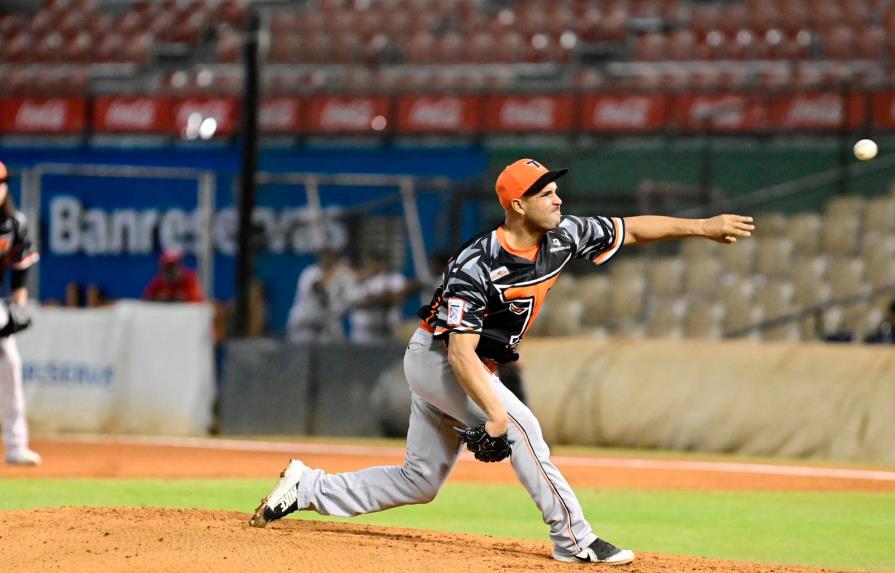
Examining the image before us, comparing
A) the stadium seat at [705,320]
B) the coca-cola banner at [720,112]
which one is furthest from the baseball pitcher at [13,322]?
the coca-cola banner at [720,112]

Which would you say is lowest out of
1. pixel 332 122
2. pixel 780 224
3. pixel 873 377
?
pixel 873 377

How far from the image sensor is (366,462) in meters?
12.5

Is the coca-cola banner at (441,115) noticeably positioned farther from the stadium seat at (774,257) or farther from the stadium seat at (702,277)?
the stadium seat at (774,257)

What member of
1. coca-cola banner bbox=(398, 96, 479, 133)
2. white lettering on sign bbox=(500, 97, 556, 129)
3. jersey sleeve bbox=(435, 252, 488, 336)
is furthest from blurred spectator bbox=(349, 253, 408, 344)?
jersey sleeve bbox=(435, 252, 488, 336)

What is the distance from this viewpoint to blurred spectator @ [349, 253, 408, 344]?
16.3 m

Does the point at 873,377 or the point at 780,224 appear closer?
the point at 873,377

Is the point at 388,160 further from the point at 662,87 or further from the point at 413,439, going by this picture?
the point at 413,439

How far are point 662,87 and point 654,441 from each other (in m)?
5.63

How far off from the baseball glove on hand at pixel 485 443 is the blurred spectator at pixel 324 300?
33.0ft

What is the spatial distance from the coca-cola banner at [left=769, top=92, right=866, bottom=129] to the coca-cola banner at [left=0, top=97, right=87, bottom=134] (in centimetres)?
1017

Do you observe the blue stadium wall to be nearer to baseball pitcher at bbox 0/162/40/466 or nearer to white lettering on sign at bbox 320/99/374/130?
white lettering on sign at bbox 320/99/374/130

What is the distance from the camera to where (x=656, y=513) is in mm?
9414

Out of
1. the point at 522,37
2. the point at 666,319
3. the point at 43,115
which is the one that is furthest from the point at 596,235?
the point at 43,115

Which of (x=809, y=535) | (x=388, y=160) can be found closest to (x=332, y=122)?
(x=388, y=160)
